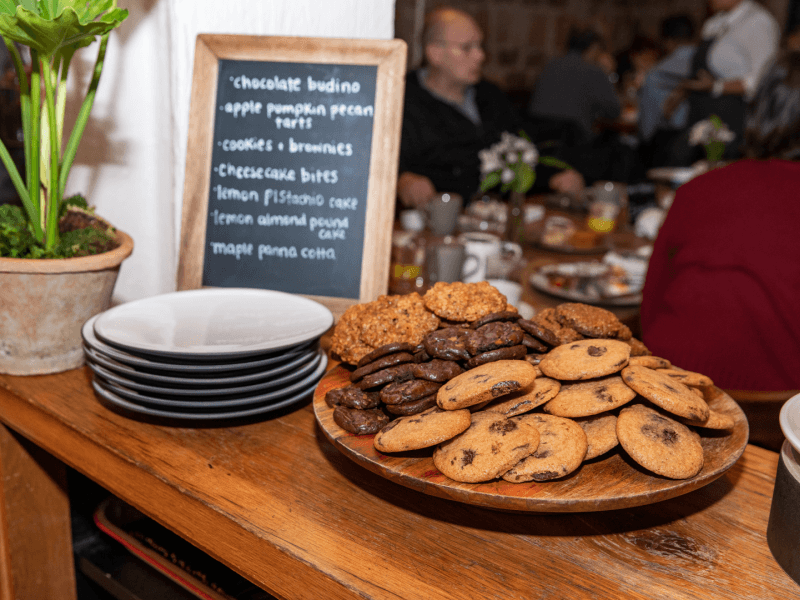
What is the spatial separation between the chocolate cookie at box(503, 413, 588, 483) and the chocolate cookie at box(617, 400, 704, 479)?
0.16 ft

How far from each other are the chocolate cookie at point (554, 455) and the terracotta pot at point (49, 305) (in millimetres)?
705

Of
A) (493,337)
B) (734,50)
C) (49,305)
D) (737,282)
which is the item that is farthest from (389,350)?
(734,50)

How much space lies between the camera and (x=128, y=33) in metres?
1.29

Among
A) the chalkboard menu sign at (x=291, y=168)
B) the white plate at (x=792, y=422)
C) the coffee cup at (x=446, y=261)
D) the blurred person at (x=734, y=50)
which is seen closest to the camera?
the white plate at (x=792, y=422)

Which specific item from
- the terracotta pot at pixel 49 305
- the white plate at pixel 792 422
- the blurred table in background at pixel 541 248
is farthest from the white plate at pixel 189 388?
the blurred table in background at pixel 541 248

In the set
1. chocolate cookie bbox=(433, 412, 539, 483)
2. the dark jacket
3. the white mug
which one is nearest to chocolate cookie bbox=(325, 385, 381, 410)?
chocolate cookie bbox=(433, 412, 539, 483)

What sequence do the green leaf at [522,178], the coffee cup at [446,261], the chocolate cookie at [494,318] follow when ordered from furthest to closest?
1. the green leaf at [522,178]
2. the coffee cup at [446,261]
3. the chocolate cookie at [494,318]

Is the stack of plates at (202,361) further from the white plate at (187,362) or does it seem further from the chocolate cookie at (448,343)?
the chocolate cookie at (448,343)

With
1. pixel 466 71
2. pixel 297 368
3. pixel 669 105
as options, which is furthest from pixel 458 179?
pixel 669 105

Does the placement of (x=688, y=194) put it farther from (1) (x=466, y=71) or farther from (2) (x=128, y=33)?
(1) (x=466, y=71)

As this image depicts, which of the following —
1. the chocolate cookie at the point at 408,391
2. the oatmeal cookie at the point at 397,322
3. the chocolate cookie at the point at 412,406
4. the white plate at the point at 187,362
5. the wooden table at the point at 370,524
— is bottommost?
the wooden table at the point at 370,524

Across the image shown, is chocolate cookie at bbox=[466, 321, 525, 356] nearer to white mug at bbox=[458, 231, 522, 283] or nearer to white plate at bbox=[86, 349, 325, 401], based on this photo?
white plate at bbox=[86, 349, 325, 401]

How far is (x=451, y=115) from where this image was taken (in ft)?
13.0

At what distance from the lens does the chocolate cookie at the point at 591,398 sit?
68cm
